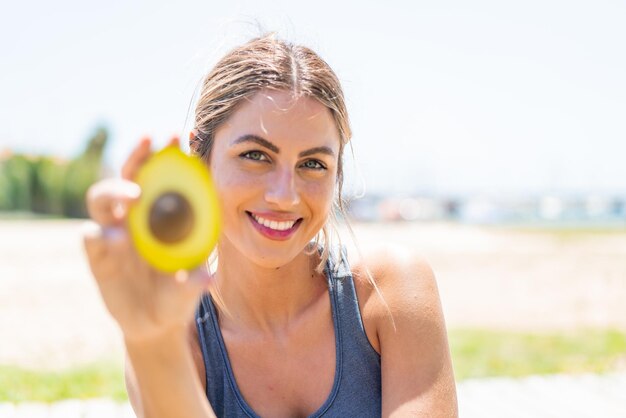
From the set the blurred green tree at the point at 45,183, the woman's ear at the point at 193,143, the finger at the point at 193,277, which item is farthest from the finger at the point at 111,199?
the blurred green tree at the point at 45,183

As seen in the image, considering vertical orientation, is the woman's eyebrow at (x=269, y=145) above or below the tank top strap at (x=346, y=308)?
above

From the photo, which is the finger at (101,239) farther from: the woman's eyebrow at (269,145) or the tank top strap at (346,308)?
the tank top strap at (346,308)

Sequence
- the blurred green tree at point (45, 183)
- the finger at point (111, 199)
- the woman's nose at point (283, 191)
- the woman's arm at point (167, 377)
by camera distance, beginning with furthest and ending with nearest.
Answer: the blurred green tree at point (45, 183)
the woman's nose at point (283, 191)
the woman's arm at point (167, 377)
the finger at point (111, 199)

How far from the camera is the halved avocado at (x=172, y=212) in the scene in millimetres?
1214

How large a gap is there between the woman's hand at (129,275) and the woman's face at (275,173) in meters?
0.75

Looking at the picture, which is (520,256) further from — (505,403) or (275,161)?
(275,161)

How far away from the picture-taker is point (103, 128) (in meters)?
48.8

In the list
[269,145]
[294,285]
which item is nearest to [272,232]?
[269,145]

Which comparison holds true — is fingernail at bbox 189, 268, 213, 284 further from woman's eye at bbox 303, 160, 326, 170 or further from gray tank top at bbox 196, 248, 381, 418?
gray tank top at bbox 196, 248, 381, 418

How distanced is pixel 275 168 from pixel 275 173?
17 millimetres

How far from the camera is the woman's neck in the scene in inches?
97.4

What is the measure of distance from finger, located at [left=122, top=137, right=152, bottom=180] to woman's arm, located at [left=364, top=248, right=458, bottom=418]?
1.26 meters

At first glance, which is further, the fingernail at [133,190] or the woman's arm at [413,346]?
the woman's arm at [413,346]

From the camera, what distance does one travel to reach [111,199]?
120 cm
